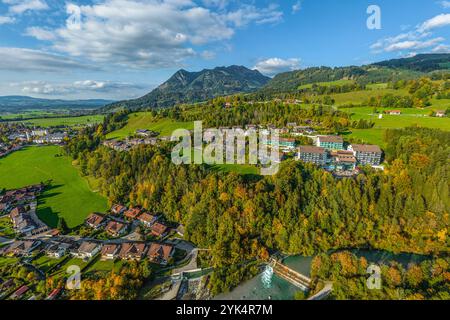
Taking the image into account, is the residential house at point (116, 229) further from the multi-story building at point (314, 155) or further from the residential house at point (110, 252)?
the multi-story building at point (314, 155)

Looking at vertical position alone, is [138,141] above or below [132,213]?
above

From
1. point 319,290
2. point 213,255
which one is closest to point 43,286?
point 213,255

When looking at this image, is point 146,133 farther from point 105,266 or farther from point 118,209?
point 105,266

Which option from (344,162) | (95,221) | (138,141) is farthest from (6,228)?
(344,162)

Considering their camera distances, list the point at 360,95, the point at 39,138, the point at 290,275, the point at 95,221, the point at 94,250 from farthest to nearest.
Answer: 1. the point at 39,138
2. the point at 360,95
3. the point at 95,221
4. the point at 94,250
5. the point at 290,275

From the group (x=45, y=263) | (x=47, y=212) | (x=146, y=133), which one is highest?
(x=146, y=133)

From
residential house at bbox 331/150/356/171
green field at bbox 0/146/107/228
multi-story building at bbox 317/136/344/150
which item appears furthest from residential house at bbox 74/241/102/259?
multi-story building at bbox 317/136/344/150
